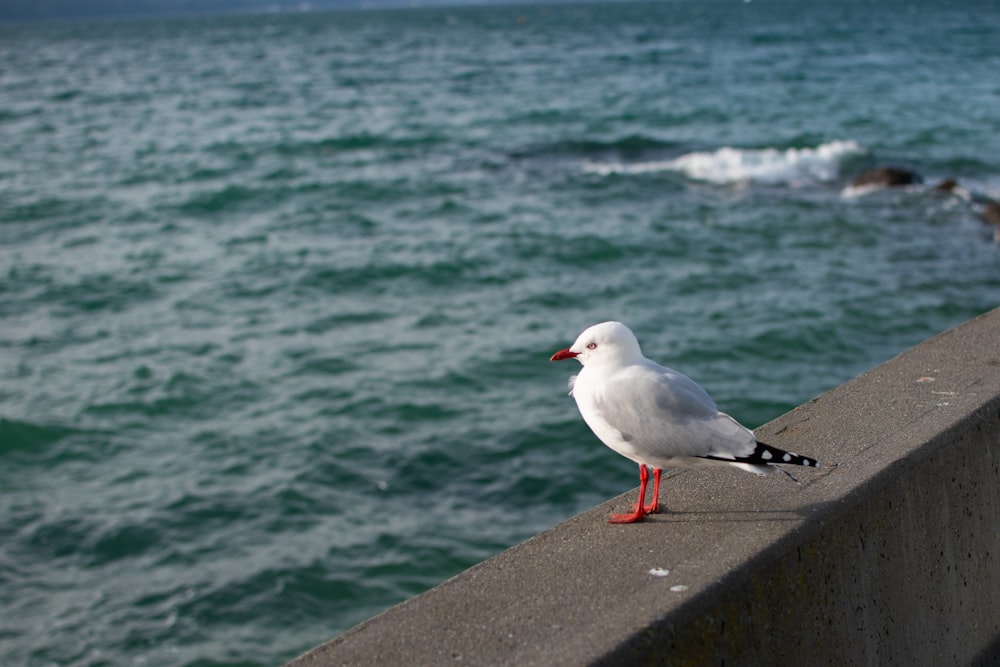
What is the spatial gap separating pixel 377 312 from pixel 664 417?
10.2 metres

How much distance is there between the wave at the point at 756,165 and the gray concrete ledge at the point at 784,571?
16.2 m

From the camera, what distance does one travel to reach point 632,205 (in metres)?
17.3

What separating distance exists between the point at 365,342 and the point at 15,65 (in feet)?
161

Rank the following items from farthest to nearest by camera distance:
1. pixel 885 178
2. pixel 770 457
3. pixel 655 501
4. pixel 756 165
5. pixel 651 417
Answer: pixel 756 165, pixel 885 178, pixel 655 501, pixel 651 417, pixel 770 457

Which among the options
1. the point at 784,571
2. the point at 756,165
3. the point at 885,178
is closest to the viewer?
the point at 784,571

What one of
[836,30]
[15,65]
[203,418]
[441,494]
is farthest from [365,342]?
[836,30]

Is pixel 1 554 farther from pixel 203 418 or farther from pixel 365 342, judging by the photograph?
pixel 365 342

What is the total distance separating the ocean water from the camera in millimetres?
7516

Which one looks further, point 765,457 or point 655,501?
point 655,501

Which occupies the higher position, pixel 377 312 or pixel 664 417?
pixel 664 417

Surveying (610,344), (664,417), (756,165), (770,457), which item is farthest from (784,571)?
(756,165)

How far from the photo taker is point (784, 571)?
244cm

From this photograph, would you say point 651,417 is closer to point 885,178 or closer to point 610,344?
point 610,344

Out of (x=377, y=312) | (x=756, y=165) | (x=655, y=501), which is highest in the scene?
(x=655, y=501)
